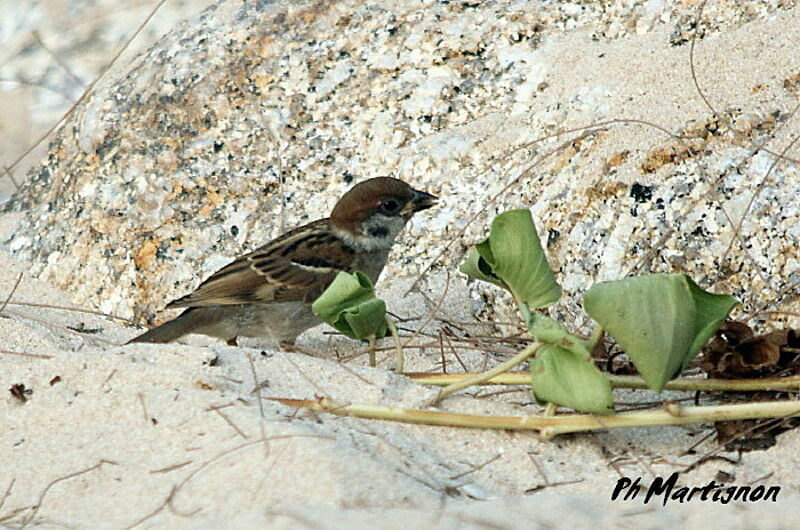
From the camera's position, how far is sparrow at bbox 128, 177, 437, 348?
4.93 m

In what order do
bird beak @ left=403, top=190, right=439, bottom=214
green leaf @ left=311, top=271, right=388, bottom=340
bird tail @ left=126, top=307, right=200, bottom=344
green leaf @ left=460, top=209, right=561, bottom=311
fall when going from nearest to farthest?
green leaf @ left=460, top=209, right=561, bottom=311 → green leaf @ left=311, top=271, right=388, bottom=340 → bird tail @ left=126, top=307, right=200, bottom=344 → bird beak @ left=403, top=190, right=439, bottom=214

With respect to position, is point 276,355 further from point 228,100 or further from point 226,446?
point 228,100

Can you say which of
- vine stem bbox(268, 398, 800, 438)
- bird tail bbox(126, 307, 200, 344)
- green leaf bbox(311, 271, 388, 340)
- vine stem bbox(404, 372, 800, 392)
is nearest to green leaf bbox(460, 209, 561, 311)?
vine stem bbox(404, 372, 800, 392)

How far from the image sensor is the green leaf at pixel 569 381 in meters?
2.98

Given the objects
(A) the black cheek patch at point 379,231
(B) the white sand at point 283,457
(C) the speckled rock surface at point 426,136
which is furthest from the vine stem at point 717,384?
(A) the black cheek patch at point 379,231

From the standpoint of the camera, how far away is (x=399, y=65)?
5.64 m

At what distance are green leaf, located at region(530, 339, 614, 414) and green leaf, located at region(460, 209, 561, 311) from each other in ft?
0.67

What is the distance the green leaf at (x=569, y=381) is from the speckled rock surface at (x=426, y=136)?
3.67 feet

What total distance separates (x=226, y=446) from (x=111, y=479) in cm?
28

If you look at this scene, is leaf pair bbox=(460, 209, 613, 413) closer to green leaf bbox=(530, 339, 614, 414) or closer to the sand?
green leaf bbox=(530, 339, 614, 414)

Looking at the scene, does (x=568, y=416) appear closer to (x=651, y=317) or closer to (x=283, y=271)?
(x=651, y=317)

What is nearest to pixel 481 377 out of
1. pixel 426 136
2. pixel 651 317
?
pixel 651 317

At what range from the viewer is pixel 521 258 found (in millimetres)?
3242

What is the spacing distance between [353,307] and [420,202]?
1.37 m
